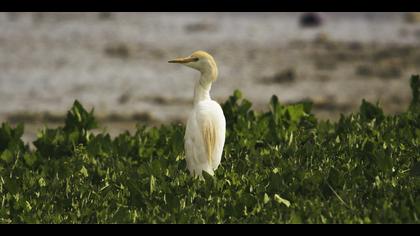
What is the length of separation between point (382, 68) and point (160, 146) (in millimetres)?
11876

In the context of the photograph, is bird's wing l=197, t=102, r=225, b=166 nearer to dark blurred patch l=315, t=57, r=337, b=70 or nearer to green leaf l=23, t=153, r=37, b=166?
green leaf l=23, t=153, r=37, b=166

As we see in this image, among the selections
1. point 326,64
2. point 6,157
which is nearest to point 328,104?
point 326,64

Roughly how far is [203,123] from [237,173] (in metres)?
0.75

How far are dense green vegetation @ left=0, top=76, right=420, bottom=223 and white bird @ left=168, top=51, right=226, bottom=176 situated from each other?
213mm

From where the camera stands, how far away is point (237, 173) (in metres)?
9.20

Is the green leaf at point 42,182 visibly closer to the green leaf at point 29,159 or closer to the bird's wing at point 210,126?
the green leaf at point 29,159

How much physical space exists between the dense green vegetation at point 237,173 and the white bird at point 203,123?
0.70ft

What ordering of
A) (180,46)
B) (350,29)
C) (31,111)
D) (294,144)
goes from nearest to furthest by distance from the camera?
(294,144), (31,111), (180,46), (350,29)

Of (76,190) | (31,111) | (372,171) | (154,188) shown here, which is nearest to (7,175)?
(76,190)

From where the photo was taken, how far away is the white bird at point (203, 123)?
28.5 ft

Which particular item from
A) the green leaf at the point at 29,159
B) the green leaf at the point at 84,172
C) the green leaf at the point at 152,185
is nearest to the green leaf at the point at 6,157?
the green leaf at the point at 29,159

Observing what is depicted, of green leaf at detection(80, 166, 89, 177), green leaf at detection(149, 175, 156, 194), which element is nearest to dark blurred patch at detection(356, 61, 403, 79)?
green leaf at detection(80, 166, 89, 177)

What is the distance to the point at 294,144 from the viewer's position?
33.0 ft
